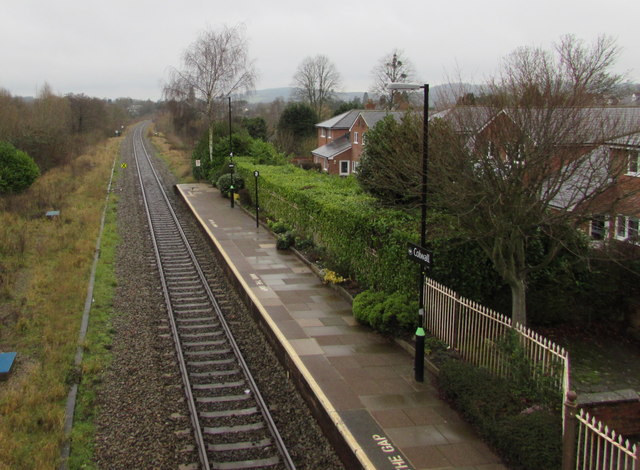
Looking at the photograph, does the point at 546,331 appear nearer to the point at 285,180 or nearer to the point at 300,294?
the point at 300,294

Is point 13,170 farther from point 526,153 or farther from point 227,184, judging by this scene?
point 526,153

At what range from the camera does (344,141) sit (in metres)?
55.7

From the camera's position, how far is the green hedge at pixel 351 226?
13.8 m

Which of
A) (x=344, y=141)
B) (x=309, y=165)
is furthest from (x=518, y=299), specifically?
(x=309, y=165)

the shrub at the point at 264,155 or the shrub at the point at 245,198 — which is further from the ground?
the shrub at the point at 264,155

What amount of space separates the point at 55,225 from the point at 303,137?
45.2m

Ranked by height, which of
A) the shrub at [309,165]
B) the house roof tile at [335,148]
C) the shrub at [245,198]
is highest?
the house roof tile at [335,148]

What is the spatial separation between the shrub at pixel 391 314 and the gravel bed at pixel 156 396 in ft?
7.46

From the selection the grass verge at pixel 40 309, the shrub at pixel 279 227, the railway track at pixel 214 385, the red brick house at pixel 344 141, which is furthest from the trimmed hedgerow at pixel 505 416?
the red brick house at pixel 344 141

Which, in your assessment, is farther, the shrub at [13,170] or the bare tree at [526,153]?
the shrub at [13,170]

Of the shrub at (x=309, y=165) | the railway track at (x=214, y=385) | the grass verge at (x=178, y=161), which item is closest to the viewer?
the railway track at (x=214, y=385)

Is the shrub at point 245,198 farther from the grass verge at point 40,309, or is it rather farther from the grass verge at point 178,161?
the grass verge at point 178,161

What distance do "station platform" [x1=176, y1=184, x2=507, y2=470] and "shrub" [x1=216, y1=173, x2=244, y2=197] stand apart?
593 inches

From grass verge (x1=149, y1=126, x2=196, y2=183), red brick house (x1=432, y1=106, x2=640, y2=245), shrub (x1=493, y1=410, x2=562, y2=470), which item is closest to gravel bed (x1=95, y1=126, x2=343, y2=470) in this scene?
shrub (x1=493, y1=410, x2=562, y2=470)
